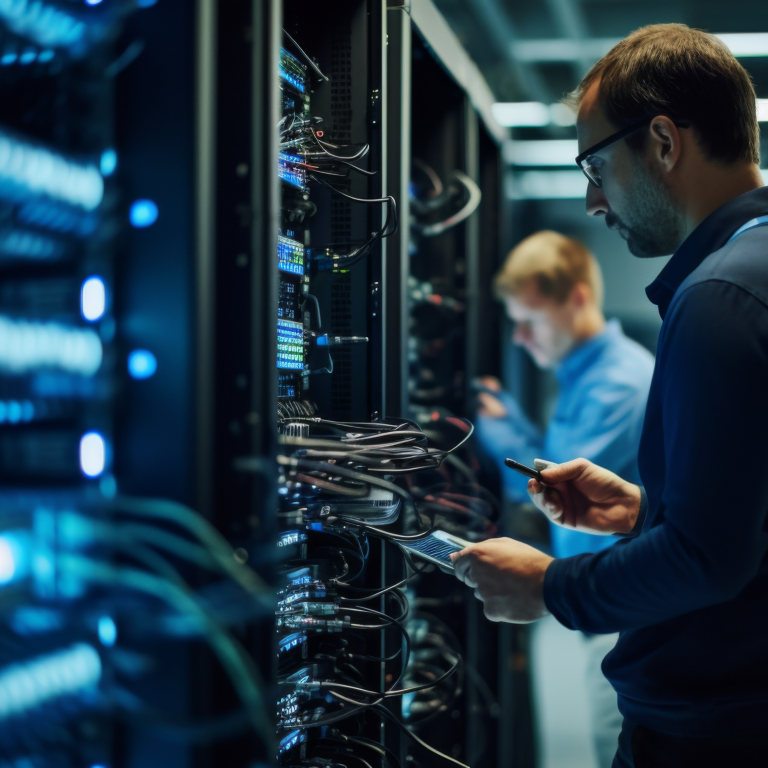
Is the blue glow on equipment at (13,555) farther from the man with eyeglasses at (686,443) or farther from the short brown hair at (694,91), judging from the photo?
the short brown hair at (694,91)

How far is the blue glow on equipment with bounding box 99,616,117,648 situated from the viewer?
71 cm

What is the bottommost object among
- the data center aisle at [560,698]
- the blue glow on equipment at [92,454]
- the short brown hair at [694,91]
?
the data center aisle at [560,698]

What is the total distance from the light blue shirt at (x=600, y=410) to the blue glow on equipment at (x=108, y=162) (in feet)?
5.79

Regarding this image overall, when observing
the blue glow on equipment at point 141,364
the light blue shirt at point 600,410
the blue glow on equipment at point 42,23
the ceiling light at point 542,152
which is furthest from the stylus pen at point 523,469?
the ceiling light at point 542,152

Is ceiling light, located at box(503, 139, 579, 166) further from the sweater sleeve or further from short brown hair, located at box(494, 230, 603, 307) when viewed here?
the sweater sleeve

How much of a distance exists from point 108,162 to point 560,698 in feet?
10.9

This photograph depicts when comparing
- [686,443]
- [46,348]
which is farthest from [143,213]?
[686,443]

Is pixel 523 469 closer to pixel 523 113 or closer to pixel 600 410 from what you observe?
pixel 600 410

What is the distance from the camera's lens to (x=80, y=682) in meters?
0.71

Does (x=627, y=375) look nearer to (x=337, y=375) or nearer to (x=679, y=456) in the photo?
(x=337, y=375)

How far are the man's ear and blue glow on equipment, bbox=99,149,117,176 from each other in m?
0.75

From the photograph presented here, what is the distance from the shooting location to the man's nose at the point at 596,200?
118 cm

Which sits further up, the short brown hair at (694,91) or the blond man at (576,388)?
the short brown hair at (694,91)

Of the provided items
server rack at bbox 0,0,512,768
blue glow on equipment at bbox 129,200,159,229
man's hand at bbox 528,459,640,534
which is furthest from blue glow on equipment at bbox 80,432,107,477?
man's hand at bbox 528,459,640,534
